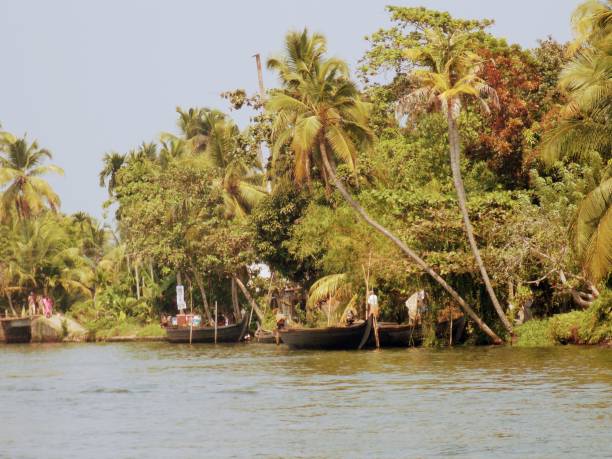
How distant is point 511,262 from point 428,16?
572 inches

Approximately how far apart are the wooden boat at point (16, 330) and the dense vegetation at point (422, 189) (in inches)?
375

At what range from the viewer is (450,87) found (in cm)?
3134

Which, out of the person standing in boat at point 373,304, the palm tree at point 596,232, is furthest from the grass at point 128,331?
the palm tree at point 596,232

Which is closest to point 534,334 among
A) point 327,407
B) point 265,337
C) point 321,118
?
point 321,118

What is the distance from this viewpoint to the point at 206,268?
158 ft

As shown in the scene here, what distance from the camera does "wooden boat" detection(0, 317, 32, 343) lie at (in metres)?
58.4

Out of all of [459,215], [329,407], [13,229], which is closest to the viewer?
[329,407]

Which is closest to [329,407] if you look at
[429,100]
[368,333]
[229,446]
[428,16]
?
[229,446]

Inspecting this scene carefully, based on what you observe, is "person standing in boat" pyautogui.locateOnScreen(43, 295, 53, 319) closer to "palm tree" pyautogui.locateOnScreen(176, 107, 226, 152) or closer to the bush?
"palm tree" pyautogui.locateOnScreen(176, 107, 226, 152)

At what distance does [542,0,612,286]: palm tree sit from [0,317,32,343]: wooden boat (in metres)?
36.0

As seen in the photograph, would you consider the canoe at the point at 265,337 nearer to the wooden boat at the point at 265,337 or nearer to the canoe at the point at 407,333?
the wooden boat at the point at 265,337

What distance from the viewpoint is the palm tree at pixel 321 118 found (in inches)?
1346

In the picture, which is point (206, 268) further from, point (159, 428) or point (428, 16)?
point (159, 428)

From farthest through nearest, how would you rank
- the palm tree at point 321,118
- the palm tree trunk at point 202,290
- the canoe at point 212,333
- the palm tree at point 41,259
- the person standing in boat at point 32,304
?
the person standing in boat at point 32,304, the palm tree at point 41,259, the palm tree trunk at point 202,290, the canoe at point 212,333, the palm tree at point 321,118
